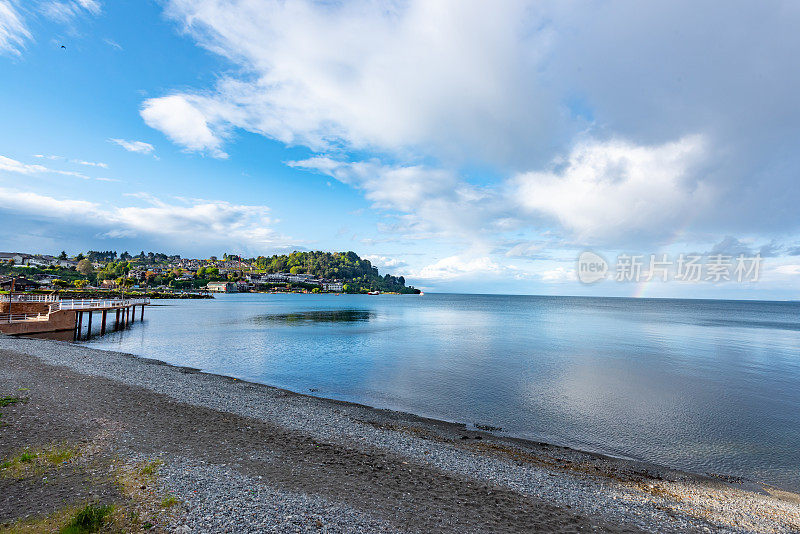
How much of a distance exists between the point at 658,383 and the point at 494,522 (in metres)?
27.2

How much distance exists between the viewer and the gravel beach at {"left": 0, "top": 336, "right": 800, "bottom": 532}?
802 centimetres

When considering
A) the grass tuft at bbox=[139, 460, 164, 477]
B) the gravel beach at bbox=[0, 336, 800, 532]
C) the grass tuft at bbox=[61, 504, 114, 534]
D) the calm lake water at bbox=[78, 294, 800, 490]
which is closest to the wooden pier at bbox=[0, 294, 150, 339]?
the calm lake water at bbox=[78, 294, 800, 490]

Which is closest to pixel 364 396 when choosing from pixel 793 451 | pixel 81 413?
pixel 81 413

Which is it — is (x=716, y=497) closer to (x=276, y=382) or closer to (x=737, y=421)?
(x=737, y=421)

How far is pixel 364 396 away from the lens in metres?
23.5

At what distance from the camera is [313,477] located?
1013cm

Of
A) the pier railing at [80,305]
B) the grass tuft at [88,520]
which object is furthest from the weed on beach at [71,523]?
the pier railing at [80,305]

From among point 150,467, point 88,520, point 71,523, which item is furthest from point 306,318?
point 71,523

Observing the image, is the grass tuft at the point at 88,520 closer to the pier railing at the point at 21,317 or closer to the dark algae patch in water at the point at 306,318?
the pier railing at the point at 21,317

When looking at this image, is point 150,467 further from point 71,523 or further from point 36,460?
point 71,523

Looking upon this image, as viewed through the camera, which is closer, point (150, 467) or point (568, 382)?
point (150, 467)

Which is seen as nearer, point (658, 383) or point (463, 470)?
point (463, 470)

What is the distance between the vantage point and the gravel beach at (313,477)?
8023 mm

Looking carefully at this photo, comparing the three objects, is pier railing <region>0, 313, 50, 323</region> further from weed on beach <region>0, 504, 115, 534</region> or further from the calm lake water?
weed on beach <region>0, 504, 115, 534</region>
